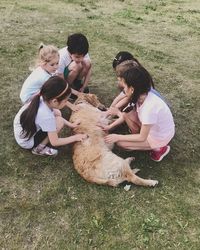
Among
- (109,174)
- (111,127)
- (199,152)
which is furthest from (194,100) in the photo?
(109,174)

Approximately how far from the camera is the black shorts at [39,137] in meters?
4.75

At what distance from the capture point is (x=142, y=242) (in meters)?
3.79

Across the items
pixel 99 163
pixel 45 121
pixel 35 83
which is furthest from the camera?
pixel 35 83

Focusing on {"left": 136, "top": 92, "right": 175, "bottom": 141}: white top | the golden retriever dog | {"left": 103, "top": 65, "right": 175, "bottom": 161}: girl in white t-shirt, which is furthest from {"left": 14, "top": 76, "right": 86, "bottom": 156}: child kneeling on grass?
{"left": 136, "top": 92, "right": 175, "bottom": 141}: white top

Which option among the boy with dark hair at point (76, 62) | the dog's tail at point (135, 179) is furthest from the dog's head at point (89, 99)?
the dog's tail at point (135, 179)

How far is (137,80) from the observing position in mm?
4238

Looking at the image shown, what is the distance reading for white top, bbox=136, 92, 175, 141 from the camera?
14.3 ft

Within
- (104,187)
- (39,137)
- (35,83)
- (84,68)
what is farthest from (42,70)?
(104,187)

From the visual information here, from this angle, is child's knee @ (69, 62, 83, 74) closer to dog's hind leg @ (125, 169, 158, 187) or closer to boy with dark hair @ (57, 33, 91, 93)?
boy with dark hair @ (57, 33, 91, 93)

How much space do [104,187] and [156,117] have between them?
93 cm

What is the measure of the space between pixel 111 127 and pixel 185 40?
4335 mm

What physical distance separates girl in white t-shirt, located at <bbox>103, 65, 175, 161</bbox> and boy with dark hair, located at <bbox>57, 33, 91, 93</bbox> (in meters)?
1.05

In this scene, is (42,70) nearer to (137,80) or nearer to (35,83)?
(35,83)

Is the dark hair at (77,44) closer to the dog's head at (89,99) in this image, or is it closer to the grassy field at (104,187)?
the dog's head at (89,99)
